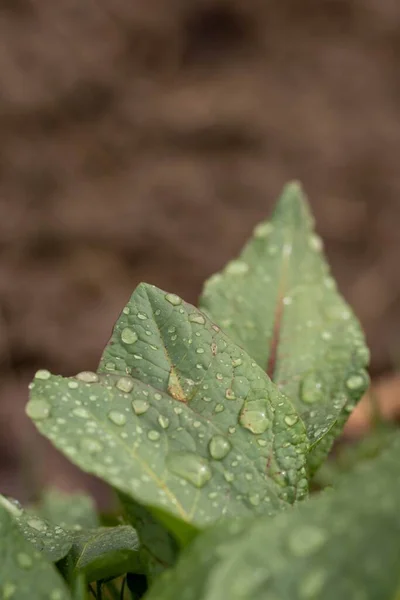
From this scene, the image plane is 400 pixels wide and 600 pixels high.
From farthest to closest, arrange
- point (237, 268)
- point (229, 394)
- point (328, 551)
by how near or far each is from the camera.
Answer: point (237, 268)
point (229, 394)
point (328, 551)

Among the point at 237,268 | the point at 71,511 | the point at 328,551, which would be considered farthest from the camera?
the point at 71,511

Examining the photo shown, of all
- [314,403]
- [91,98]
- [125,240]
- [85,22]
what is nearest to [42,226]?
[125,240]

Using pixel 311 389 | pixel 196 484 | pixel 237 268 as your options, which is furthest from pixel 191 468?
pixel 237 268

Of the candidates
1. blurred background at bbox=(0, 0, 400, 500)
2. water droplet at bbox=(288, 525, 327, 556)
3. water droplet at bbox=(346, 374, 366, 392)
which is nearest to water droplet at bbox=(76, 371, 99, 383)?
water droplet at bbox=(288, 525, 327, 556)

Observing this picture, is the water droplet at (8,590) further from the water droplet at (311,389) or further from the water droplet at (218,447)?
the water droplet at (311,389)

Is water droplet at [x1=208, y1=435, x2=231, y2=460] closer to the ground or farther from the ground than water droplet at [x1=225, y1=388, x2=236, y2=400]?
closer to the ground

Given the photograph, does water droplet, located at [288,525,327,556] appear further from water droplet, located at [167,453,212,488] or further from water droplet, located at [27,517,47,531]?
water droplet, located at [27,517,47,531]

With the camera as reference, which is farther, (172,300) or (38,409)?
(172,300)

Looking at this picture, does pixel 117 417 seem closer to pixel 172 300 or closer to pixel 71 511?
pixel 172 300
